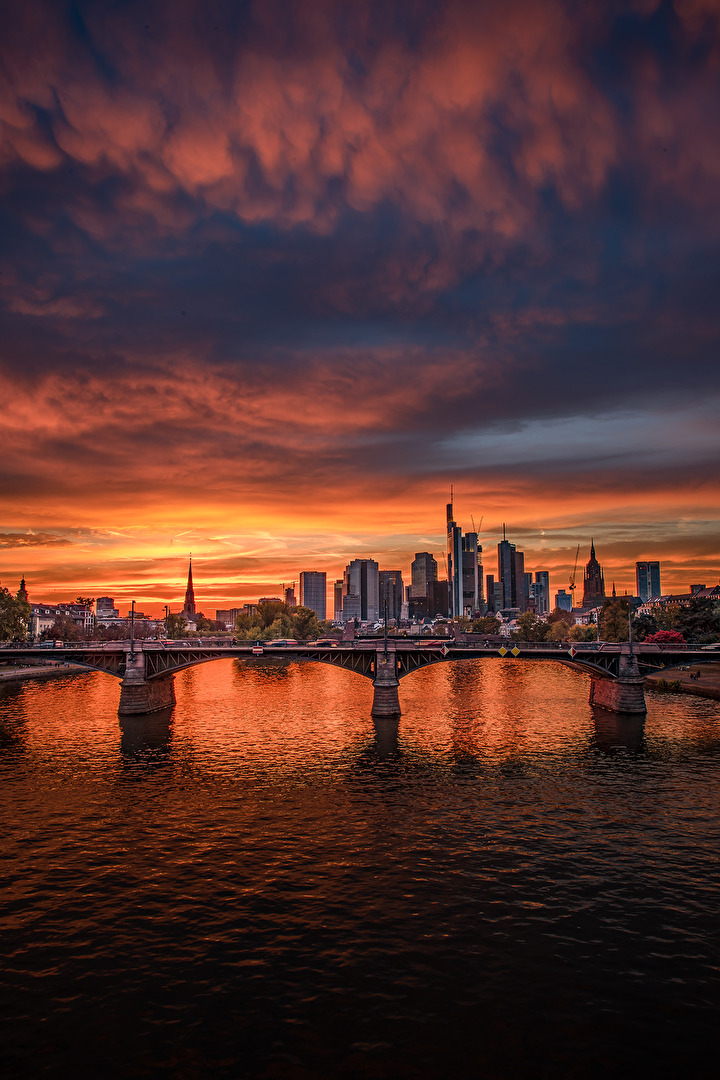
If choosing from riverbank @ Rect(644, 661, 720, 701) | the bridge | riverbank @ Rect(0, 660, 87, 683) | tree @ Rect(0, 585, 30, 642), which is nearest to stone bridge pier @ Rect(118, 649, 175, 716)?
the bridge

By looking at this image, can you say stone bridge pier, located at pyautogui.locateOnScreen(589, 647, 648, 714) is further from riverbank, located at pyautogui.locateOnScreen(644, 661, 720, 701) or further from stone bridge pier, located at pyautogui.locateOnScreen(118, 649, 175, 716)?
stone bridge pier, located at pyautogui.locateOnScreen(118, 649, 175, 716)

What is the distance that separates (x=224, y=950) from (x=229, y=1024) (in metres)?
5.59

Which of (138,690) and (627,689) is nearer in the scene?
(627,689)

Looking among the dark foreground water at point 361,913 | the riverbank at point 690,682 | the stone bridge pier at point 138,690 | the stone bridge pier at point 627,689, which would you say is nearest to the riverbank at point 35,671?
the stone bridge pier at point 138,690

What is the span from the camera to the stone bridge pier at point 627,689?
92.8 metres

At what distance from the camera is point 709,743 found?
7481 centimetres

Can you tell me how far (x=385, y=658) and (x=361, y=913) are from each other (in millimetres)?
62557

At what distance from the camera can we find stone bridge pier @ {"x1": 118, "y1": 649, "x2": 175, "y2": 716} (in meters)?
97.5

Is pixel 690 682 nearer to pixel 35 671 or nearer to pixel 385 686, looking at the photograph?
pixel 385 686

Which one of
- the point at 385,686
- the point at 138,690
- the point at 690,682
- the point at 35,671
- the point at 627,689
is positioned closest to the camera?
the point at 627,689

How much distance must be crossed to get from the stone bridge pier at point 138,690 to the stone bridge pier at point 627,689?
7137 centimetres

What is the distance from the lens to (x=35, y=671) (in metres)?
161

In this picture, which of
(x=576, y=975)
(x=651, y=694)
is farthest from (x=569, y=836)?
(x=651, y=694)

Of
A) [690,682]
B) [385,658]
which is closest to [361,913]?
[385,658]
